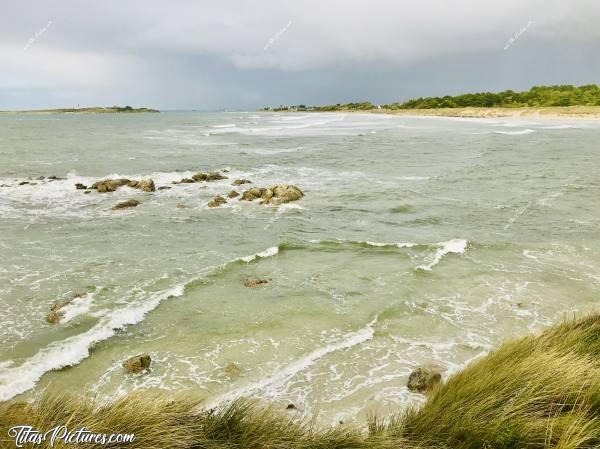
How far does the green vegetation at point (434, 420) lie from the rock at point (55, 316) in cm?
506

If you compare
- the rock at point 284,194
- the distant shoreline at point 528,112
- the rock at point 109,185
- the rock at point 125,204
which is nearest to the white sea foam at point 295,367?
the rock at point 284,194

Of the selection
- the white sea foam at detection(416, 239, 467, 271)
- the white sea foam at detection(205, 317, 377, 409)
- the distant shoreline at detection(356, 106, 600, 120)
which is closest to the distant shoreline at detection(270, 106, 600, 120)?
the distant shoreline at detection(356, 106, 600, 120)

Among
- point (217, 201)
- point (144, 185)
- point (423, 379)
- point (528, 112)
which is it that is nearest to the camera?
point (423, 379)

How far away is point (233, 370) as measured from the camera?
8.23m

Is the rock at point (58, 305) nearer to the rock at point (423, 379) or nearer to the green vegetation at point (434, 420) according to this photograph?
the green vegetation at point (434, 420)

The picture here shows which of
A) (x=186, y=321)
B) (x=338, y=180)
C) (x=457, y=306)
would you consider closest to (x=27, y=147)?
(x=338, y=180)

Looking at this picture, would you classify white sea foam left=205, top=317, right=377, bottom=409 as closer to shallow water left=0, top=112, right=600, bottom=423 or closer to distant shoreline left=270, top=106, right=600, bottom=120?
shallow water left=0, top=112, right=600, bottom=423

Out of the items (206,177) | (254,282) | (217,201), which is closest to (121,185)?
(206,177)

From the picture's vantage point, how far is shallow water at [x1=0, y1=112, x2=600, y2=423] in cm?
824

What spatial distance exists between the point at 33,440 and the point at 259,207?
18096 mm

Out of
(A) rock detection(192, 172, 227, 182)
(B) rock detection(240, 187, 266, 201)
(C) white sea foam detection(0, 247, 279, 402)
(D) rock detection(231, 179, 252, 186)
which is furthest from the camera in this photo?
(A) rock detection(192, 172, 227, 182)

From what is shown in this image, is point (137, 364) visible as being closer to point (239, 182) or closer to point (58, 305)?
point (58, 305)

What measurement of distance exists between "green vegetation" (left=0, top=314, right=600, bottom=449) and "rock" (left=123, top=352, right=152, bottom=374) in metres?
2.88

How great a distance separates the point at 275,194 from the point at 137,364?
1593cm
